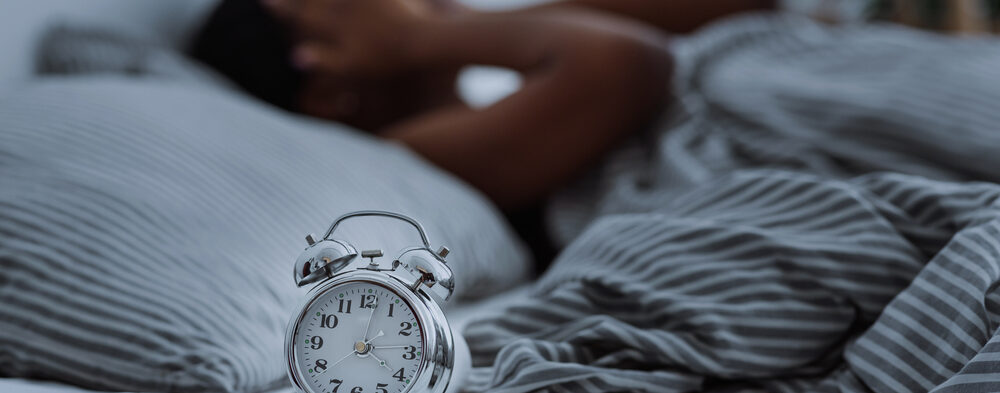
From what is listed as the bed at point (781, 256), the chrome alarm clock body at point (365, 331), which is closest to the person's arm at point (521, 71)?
the bed at point (781, 256)

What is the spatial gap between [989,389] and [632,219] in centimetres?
32

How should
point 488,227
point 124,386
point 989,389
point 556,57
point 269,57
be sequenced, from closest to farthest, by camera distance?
point 989,389 → point 124,386 → point 488,227 → point 556,57 → point 269,57

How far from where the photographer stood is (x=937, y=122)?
2.68 ft

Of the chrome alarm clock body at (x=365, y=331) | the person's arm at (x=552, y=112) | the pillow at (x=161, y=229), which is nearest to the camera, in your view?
the chrome alarm clock body at (x=365, y=331)

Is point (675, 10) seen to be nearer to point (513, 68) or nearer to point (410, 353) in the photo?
point (513, 68)

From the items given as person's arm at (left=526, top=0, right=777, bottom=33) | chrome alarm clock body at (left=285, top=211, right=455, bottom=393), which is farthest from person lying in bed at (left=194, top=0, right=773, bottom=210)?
chrome alarm clock body at (left=285, top=211, right=455, bottom=393)

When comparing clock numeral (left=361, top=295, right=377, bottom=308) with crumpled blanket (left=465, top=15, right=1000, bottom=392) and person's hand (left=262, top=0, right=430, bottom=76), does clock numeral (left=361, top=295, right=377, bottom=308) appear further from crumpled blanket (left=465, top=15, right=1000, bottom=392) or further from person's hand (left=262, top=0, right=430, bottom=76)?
person's hand (left=262, top=0, right=430, bottom=76)

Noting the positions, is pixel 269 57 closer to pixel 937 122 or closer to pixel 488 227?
pixel 488 227

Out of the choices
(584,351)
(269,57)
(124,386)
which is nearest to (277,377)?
(124,386)

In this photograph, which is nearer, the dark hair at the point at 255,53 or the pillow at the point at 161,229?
the pillow at the point at 161,229

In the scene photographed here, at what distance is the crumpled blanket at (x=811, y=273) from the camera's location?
20.9 inches

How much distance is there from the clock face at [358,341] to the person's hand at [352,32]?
71 centimetres

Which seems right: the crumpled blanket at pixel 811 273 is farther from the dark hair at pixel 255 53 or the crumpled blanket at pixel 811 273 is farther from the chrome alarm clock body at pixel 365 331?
the dark hair at pixel 255 53

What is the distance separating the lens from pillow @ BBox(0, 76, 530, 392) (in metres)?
0.57
